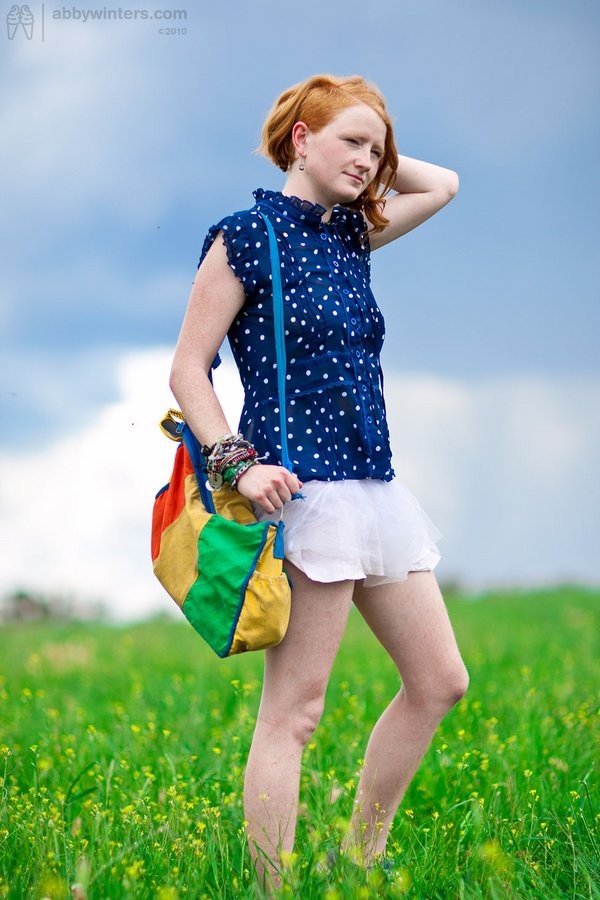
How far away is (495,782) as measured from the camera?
4.23m

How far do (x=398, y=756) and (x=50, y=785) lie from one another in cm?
175

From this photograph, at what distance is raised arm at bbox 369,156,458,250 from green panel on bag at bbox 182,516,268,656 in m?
1.26

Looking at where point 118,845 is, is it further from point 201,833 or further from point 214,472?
point 214,472

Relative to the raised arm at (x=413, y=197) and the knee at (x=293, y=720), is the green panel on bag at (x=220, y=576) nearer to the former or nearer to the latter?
the knee at (x=293, y=720)

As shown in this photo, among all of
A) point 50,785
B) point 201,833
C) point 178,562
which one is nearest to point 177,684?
point 50,785

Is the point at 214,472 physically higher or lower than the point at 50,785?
higher

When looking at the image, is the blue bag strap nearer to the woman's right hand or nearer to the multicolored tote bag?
the multicolored tote bag

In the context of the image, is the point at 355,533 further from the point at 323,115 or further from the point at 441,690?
the point at 323,115

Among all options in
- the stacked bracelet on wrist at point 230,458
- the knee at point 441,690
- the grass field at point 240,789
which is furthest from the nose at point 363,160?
the grass field at point 240,789

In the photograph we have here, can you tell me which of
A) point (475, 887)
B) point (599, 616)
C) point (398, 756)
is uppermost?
point (398, 756)

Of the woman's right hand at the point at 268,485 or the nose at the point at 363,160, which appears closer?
the woman's right hand at the point at 268,485

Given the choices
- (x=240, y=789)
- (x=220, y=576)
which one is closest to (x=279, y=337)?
(x=220, y=576)

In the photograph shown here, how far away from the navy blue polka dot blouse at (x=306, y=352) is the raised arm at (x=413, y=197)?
500 millimetres

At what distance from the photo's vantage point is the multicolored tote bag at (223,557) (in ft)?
9.69
